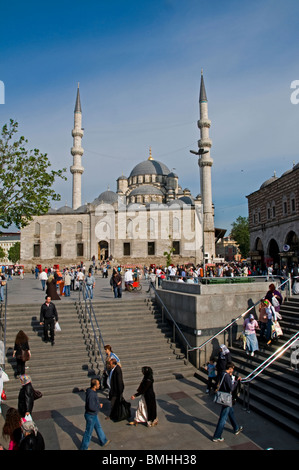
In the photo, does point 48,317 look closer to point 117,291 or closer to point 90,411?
point 90,411

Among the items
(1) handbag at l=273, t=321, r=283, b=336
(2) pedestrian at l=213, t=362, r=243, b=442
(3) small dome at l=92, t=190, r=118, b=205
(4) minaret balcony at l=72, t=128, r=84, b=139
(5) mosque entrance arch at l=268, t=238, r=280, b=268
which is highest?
(4) minaret balcony at l=72, t=128, r=84, b=139

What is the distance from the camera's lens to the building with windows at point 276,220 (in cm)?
2803

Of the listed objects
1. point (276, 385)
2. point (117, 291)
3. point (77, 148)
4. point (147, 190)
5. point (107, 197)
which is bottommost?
point (276, 385)

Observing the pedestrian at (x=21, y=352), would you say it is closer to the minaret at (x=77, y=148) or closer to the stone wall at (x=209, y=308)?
the stone wall at (x=209, y=308)

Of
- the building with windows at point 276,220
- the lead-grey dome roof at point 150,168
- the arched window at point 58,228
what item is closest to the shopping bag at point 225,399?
the building with windows at point 276,220

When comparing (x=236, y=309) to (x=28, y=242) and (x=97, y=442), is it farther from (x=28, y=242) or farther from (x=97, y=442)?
(x=28, y=242)

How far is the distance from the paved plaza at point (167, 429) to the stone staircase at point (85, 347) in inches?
29.3

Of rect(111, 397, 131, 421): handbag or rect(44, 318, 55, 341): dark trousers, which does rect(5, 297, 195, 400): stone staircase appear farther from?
rect(111, 397, 131, 421): handbag

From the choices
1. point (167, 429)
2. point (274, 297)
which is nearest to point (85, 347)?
point (167, 429)

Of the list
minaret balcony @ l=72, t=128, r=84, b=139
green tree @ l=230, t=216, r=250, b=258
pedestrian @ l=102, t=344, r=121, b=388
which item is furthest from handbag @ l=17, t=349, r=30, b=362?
green tree @ l=230, t=216, r=250, b=258

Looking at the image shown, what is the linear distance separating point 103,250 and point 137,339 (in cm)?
4115

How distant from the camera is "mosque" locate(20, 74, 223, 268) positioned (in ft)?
160

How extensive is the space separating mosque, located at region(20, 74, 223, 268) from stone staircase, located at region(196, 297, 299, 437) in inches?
1509

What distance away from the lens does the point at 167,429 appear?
255 inches
